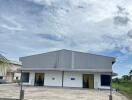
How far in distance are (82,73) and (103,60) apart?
3.50 meters

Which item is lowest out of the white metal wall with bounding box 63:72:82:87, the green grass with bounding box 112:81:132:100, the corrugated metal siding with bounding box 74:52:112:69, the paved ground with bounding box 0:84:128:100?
the green grass with bounding box 112:81:132:100

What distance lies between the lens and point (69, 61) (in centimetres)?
3281

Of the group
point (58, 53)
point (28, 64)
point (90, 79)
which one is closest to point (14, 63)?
point (28, 64)

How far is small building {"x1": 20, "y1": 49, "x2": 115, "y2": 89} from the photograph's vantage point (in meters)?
31.6

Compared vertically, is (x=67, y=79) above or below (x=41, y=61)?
below

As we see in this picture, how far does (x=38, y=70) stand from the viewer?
3331 centimetres

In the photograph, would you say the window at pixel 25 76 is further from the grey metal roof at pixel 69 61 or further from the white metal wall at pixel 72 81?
the white metal wall at pixel 72 81

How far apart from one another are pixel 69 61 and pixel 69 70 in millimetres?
1553

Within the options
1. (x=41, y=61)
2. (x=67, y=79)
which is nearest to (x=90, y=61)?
(x=67, y=79)

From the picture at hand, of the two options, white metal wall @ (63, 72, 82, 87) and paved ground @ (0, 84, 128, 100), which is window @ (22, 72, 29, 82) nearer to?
white metal wall @ (63, 72, 82, 87)

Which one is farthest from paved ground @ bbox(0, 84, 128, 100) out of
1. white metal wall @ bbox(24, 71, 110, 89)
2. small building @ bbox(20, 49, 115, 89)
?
white metal wall @ bbox(24, 71, 110, 89)

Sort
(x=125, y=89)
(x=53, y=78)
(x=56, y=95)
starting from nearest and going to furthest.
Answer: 1. (x=56, y=95)
2. (x=53, y=78)
3. (x=125, y=89)

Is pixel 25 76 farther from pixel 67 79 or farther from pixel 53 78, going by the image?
pixel 67 79

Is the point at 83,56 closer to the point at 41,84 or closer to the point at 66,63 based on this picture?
the point at 66,63
